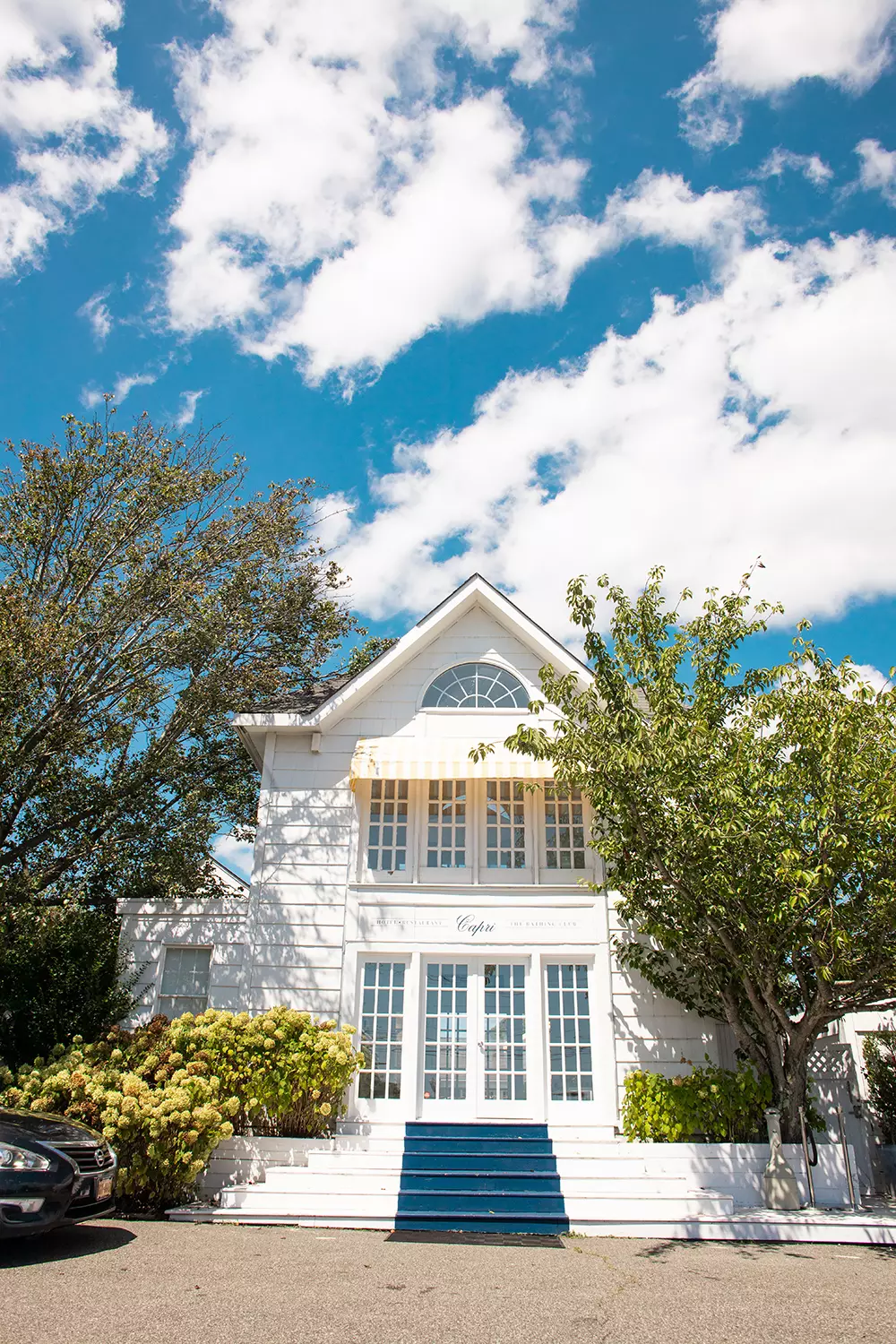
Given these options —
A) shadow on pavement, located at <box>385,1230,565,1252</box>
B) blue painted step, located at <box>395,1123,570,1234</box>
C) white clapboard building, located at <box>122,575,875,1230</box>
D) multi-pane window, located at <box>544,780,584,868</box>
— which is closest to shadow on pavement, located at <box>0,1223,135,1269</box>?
shadow on pavement, located at <box>385,1230,565,1252</box>

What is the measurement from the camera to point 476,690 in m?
14.2

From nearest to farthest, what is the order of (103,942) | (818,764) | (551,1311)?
1. (551,1311)
2. (818,764)
3. (103,942)

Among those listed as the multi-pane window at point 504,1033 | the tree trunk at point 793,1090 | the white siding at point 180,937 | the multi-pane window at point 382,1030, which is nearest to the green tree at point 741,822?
the tree trunk at point 793,1090

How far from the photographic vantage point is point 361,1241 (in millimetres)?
8438

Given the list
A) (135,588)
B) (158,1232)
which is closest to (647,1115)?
(158,1232)

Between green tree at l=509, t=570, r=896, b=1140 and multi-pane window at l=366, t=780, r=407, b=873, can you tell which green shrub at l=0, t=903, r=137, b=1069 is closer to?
multi-pane window at l=366, t=780, r=407, b=873

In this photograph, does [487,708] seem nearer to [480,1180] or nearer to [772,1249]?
[480,1180]

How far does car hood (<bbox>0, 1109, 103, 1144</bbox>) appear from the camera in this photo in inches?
299

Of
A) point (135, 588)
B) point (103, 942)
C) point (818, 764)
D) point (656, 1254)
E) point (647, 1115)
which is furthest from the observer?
point (135, 588)

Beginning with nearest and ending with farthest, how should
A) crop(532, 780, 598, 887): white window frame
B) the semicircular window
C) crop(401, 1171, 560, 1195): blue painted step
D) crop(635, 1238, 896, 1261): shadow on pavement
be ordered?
crop(635, 1238, 896, 1261): shadow on pavement < crop(401, 1171, 560, 1195): blue painted step < crop(532, 780, 598, 887): white window frame < the semicircular window

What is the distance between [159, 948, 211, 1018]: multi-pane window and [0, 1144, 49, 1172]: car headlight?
5408 mm

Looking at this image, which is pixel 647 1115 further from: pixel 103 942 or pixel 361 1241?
pixel 103 942

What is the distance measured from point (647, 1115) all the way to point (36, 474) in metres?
13.8

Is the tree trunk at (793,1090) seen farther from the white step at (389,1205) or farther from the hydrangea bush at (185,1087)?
the hydrangea bush at (185,1087)
